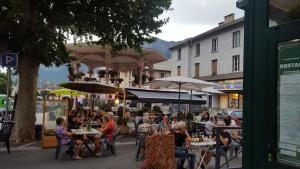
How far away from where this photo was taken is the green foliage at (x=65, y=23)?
49.6ft

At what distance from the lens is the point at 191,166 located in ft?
34.9

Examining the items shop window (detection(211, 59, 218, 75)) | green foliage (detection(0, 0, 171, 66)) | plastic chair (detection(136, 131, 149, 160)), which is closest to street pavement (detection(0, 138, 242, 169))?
plastic chair (detection(136, 131, 149, 160))

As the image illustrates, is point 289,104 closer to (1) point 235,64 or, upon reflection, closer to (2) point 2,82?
(1) point 235,64

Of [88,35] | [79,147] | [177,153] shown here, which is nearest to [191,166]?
[177,153]

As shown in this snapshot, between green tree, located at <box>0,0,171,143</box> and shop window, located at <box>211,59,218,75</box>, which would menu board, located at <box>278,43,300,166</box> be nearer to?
green tree, located at <box>0,0,171,143</box>

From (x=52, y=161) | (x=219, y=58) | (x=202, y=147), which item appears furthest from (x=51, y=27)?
(x=219, y=58)

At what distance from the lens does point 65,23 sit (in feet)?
51.8

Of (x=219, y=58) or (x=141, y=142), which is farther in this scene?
(x=219, y=58)

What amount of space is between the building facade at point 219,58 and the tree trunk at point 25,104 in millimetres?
22563

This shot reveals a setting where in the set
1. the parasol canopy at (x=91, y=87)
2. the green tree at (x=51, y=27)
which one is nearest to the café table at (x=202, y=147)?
the green tree at (x=51, y=27)

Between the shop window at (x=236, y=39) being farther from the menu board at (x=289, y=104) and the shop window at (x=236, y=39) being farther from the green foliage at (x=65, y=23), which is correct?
the menu board at (x=289, y=104)

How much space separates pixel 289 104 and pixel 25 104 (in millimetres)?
14246

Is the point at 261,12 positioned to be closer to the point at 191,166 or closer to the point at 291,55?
the point at 291,55

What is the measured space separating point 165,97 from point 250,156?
1843cm
